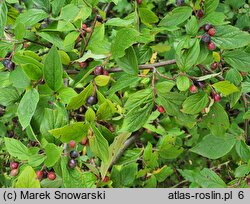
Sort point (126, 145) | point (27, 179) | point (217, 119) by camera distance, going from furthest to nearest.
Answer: point (126, 145) → point (217, 119) → point (27, 179)

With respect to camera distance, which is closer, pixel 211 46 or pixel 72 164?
pixel 72 164

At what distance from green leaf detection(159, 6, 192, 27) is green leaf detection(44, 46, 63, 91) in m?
0.44

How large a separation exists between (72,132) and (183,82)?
1.18 ft

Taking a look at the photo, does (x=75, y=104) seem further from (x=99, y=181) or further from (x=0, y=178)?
(x=0, y=178)

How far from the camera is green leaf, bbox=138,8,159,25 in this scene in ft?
4.16

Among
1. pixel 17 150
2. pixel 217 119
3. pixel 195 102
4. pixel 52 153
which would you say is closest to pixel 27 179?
pixel 52 153

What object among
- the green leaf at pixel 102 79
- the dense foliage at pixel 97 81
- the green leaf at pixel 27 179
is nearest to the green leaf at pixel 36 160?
the dense foliage at pixel 97 81

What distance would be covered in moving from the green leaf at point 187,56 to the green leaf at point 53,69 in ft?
1.12

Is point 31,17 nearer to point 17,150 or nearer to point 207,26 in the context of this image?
point 17,150

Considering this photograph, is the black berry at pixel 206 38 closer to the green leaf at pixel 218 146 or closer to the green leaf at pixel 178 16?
the green leaf at pixel 178 16

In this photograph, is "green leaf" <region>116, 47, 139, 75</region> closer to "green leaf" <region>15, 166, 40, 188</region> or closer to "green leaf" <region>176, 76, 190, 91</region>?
"green leaf" <region>176, 76, 190, 91</region>

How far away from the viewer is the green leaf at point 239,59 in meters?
1.29

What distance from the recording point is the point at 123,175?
1.53 meters

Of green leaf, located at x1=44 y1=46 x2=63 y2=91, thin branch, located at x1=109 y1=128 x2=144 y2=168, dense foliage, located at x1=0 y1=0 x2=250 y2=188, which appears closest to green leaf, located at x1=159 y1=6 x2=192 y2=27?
dense foliage, located at x1=0 y1=0 x2=250 y2=188
